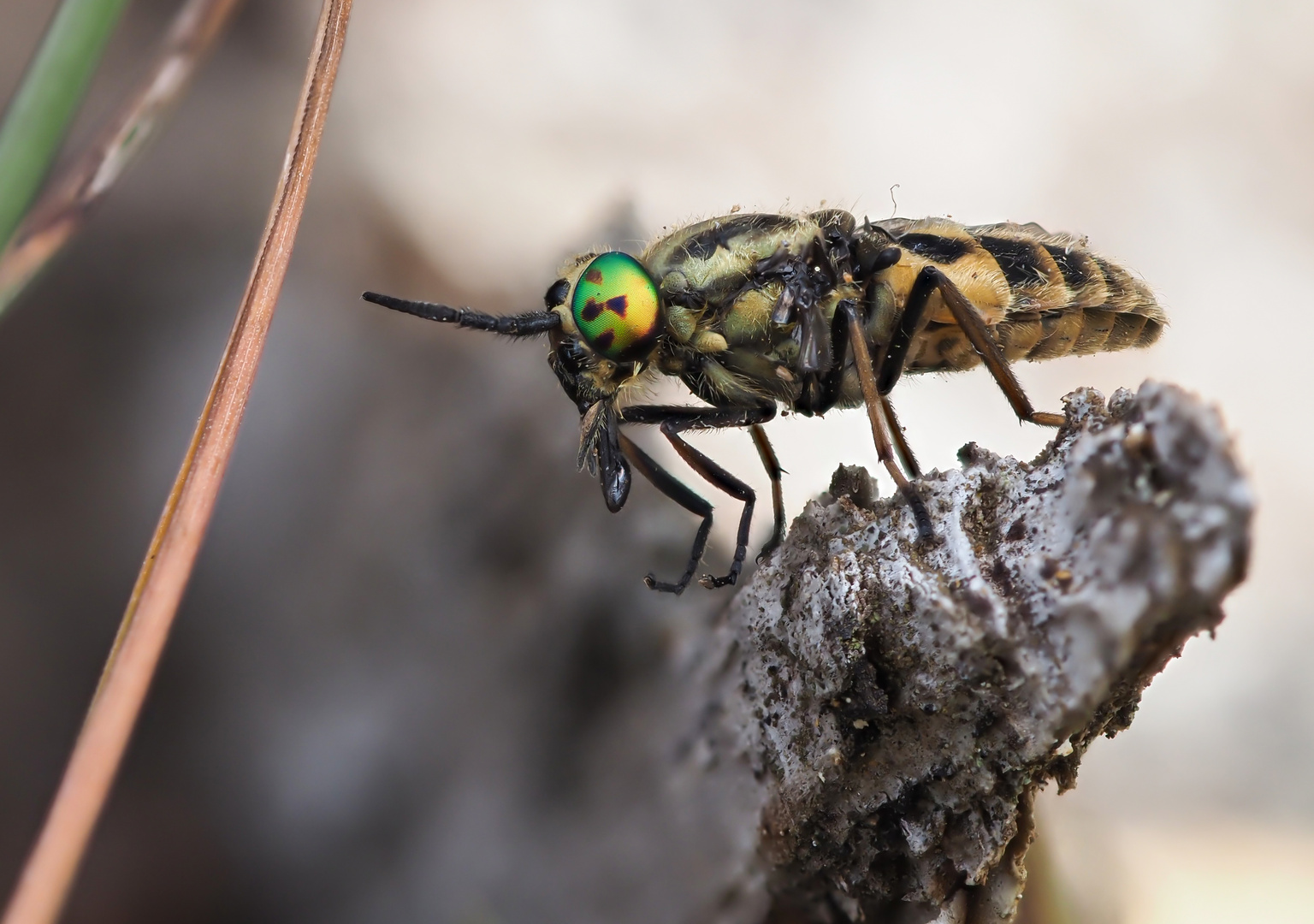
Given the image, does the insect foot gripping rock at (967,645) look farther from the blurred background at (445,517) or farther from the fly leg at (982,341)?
the fly leg at (982,341)

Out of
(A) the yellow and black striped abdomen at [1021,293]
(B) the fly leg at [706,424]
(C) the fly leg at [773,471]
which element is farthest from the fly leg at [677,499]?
(A) the yellow and black striped abdomen at [1021,293]

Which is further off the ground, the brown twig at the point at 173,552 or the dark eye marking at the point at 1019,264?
the dark eye marking at the point at 1019,264

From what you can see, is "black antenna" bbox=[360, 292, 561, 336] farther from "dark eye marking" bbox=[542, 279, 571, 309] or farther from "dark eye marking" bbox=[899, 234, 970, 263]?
"dark eye marking" bbox=[899, 234, 970, 263]

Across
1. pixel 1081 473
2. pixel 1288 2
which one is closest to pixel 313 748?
pixel 1081 473

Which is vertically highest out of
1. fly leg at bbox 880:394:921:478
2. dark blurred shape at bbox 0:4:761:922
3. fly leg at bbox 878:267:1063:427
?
fly leg at bbox 878:267:1063:427

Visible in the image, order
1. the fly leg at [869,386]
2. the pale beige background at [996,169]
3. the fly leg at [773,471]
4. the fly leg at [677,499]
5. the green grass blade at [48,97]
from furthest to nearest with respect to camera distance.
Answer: the pale beige background at [996,169] < the fly leg at [773,471] < the fly leg at [677,499] < the fly leg at [869,386] < the green grass blade at [48,97]

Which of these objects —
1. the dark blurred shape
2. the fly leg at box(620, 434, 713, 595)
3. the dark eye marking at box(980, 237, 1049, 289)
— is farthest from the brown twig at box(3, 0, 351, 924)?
the dark eye marking at box(980, 237, 1049, 289)

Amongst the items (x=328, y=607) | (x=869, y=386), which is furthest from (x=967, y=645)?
(x=328, y=607)
